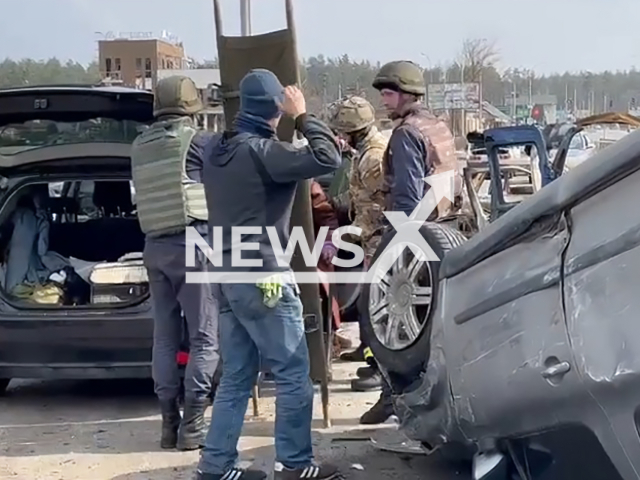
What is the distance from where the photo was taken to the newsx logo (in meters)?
4.36

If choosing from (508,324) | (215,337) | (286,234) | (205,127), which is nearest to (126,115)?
(205,127)

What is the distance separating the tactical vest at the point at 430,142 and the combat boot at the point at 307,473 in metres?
1.51

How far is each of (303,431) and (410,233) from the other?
104 centimetres

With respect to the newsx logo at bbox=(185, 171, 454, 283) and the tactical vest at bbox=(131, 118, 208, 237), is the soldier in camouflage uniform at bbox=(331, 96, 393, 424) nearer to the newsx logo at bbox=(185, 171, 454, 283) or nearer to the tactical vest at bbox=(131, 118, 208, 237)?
the newsx logo at bbox=(185, 171, 454, 283)

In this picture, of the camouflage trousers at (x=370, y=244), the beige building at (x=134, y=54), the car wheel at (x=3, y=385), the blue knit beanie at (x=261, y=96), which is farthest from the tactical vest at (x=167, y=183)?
the beige building at (x=134, y=54)

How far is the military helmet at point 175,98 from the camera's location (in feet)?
17.2

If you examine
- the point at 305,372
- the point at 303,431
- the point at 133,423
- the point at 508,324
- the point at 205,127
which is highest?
the point at 205,127

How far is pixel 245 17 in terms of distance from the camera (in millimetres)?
5488

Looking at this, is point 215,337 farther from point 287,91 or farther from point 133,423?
point 287,91

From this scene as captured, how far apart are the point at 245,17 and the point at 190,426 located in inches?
89.0

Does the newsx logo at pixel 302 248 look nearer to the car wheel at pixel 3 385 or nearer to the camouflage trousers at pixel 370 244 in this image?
the camouflage trousers at pixel 370 244

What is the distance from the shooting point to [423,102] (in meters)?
5.51

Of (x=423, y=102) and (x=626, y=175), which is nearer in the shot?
(x=626, y=175)

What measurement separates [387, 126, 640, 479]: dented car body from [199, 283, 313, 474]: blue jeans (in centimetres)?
107
